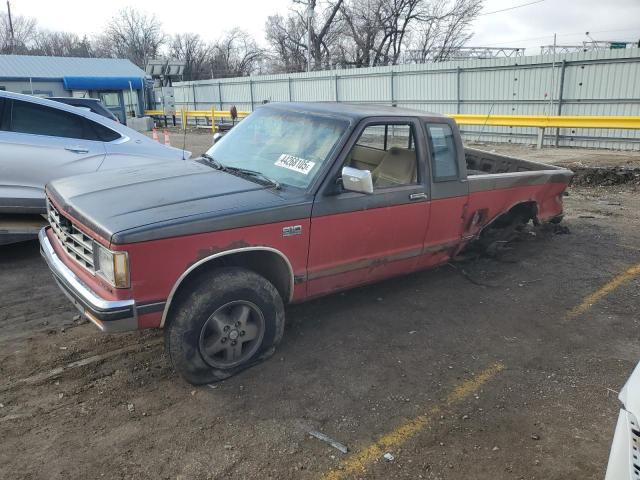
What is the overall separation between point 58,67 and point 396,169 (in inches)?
1560

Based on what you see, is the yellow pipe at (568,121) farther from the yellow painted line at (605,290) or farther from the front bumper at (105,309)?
the front bumper at (105,309)

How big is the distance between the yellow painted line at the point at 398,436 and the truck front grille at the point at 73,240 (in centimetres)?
195

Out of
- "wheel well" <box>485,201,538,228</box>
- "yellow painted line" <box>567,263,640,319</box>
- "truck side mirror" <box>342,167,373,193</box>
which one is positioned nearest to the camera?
"truck side mirror" <box>342,167,373,193</box>

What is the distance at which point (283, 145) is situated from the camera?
14.0 ft

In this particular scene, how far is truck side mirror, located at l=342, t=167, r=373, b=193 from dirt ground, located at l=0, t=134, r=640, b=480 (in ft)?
4.11

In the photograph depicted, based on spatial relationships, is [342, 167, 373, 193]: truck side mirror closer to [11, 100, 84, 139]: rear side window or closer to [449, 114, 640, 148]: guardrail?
[11, 100, 84, 139]: rear side window

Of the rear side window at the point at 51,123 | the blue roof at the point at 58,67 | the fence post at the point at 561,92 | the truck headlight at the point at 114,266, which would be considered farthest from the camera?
the blue roof at the point at 58,67

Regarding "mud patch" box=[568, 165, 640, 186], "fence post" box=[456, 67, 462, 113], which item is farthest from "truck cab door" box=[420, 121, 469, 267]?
"fence post" box=[456, 67, 462, 113]

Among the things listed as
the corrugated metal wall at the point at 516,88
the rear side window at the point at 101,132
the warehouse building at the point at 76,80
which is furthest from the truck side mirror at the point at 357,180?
the warehouse building at the point at 76,80

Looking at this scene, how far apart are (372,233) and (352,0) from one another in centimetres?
4591

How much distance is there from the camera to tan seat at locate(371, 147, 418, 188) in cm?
451

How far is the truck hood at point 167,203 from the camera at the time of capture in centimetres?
311

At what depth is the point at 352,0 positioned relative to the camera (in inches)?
1774

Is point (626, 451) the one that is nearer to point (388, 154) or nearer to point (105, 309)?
point (105, 309)
